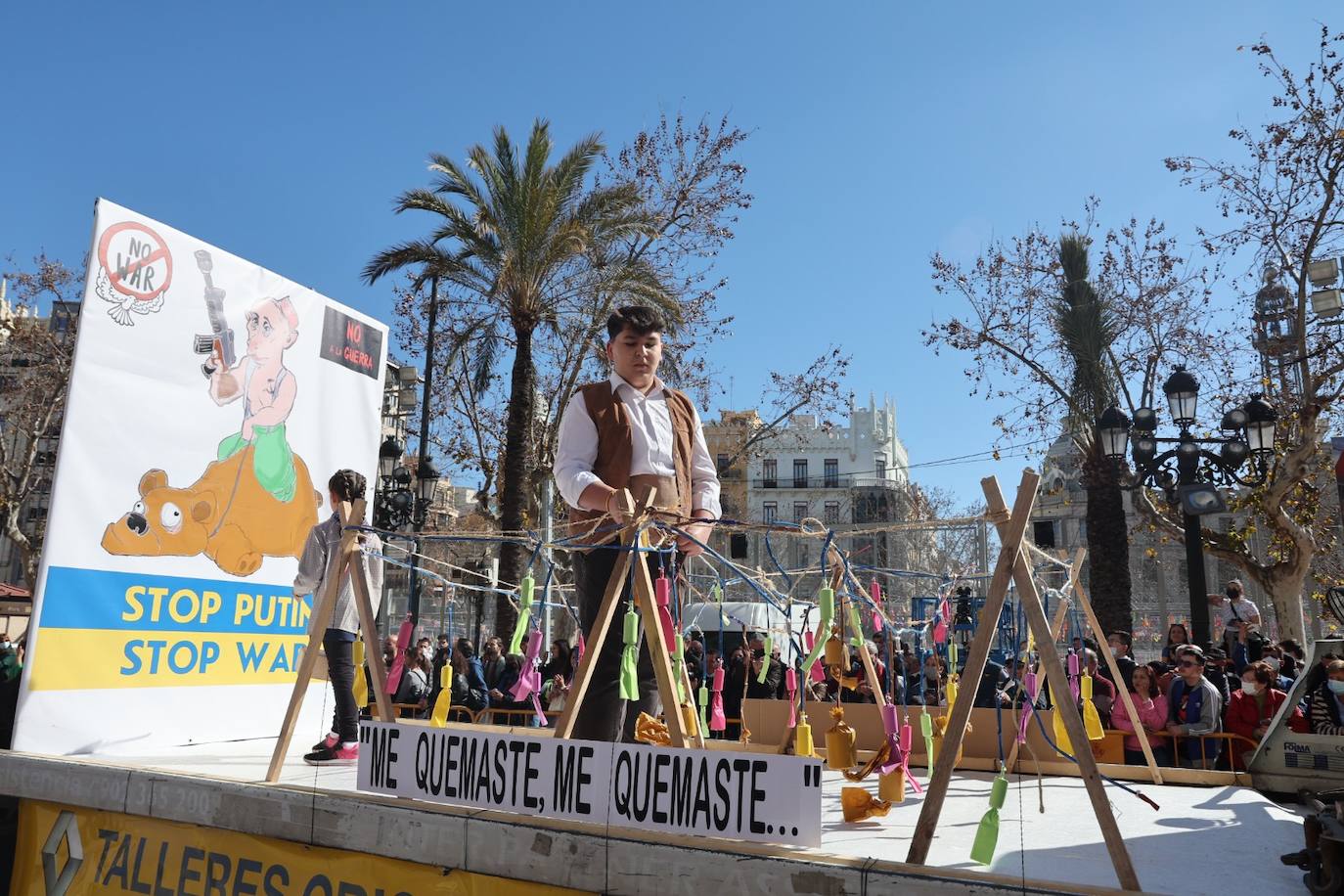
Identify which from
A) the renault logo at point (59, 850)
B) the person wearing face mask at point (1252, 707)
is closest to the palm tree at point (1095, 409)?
the person wearing face mask at point (1252, 707)

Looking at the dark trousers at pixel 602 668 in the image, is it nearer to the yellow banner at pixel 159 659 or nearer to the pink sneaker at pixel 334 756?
the pink sneaker at pixel 334 756

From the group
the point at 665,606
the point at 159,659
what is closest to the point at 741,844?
the point at 665,606

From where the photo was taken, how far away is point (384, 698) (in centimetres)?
380

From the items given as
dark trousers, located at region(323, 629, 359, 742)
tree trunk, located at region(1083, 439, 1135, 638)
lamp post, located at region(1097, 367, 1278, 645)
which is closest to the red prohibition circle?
dark trousers, located at region(323, 629, 359, 742)

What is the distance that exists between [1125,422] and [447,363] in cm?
1312

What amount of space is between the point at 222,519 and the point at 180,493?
401 millimetres

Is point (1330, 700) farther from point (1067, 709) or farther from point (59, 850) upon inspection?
point (59, 850)

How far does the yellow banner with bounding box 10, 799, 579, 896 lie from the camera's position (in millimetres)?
3342

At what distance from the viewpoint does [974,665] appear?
9.19ft

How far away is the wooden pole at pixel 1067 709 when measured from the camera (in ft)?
8.36

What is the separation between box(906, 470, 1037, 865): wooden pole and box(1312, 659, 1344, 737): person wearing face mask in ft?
10.3

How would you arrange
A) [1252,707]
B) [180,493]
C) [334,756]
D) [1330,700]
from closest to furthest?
1. [334,756]
2. [1330,700]
3. [180,493]
4. [1252,707]

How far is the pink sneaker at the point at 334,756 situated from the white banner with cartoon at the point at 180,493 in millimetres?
1297

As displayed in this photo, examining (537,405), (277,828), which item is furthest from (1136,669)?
(537,405)
